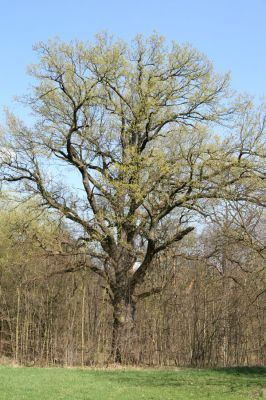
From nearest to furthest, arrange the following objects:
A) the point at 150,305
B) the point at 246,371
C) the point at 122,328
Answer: the point at 246,371
the point at 122,328
the point at 150,305

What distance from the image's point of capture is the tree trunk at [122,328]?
1970cm

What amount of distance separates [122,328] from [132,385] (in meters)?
7.26

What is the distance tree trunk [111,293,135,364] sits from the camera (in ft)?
64.6

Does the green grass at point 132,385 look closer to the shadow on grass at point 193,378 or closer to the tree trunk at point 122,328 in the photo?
the shadow on grass at point 193,378

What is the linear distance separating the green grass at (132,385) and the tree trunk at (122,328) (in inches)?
127

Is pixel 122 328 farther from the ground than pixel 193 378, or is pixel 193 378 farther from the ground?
pixel 122 328

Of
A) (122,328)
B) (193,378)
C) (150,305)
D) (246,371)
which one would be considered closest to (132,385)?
(193,378)

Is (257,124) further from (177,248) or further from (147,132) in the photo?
(177,248)

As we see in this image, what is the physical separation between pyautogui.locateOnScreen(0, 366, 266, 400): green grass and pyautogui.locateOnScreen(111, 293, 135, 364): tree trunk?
3230mm

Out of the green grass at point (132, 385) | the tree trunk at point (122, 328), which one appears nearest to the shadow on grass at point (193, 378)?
the green grass at point (132, 385)

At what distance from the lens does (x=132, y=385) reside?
42.1ft

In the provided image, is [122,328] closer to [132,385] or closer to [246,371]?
[246,371]

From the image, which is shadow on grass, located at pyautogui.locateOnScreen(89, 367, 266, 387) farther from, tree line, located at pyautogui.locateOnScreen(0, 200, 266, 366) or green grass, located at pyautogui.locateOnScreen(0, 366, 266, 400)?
tree line, located at pyautogui.locateOnScreen(0, 200, 266, 366)

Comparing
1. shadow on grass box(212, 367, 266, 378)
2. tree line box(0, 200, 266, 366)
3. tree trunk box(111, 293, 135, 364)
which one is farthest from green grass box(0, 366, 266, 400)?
tree line box(0, 200, 266, 366)
